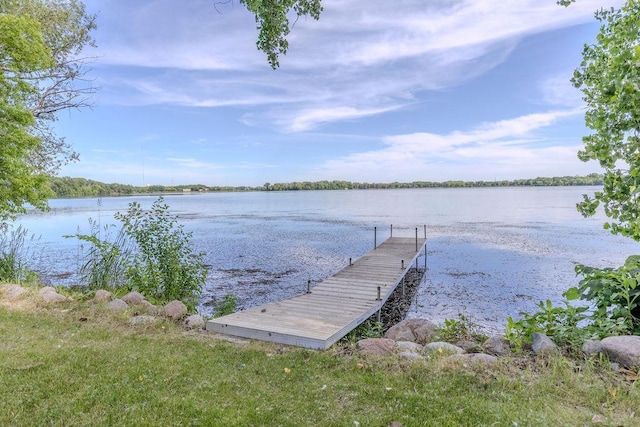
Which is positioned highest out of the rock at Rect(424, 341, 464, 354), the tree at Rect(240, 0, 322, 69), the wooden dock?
the tree at Rect(240, 0, 322, 69)

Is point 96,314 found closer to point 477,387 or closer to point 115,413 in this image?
point 115,413

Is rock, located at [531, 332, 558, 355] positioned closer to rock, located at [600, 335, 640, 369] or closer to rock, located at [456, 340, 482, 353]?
rock, located at [600, 335, 640, 369]

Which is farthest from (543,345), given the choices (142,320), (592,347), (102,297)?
(102,297)

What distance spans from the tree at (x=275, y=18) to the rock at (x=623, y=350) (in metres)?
5.06

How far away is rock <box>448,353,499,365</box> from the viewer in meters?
3.53

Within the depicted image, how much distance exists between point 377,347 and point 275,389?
1.48 metres

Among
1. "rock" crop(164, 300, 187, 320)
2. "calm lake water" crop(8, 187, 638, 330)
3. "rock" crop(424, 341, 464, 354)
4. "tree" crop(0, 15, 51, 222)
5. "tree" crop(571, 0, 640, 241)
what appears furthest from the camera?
"calm lake water" crop(8, 187, 638, 330)

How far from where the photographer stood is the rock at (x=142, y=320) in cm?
493

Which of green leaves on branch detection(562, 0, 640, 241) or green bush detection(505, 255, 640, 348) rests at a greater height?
green leaves on branch detection(562, 0, 640, 241)

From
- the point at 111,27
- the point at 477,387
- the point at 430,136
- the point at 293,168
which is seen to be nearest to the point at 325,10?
the point at 477,387

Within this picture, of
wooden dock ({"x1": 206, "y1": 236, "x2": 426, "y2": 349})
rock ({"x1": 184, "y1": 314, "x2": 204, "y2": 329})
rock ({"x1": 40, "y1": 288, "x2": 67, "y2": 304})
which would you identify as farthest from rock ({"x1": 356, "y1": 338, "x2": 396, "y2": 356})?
rock ({"x1": 40, "y1": 288, "x2": 67, "y2": 304})

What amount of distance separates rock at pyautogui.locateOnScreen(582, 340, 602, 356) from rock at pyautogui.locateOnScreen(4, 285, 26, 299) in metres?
8.51

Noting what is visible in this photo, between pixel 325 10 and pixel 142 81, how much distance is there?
17852mm

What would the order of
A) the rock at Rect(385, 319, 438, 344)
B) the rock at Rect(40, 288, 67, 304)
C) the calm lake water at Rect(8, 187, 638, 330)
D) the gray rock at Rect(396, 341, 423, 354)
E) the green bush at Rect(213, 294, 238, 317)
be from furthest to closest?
1. the calm lake water at Rect(8, 187, 638, 330)
2. the green bush at Rect(213, 294, 238, 317)
3. the rock at Rect(40, 288, 67, 304)
4. the rock at Rect(385, 319, 438, 344)
5. the gray rock at Rect(396, 341, 423, 354)
